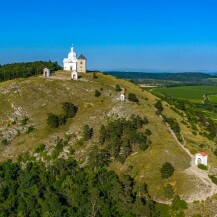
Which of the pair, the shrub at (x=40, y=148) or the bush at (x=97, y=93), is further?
the bush at (x=97, y=93)

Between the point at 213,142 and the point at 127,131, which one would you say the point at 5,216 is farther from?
the point at 213,142

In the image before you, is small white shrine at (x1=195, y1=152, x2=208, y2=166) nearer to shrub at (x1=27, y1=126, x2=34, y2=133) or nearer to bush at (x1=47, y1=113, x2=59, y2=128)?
bush at (x1=47, y1=113, x2=59, y2=128)

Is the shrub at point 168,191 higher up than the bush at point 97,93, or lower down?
lower down

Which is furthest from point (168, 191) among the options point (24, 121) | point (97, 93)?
point (97, 93)

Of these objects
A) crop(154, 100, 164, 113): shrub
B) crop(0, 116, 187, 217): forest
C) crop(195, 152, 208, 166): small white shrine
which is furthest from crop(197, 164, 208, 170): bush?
crop(154, 100, 164, 113): shrub

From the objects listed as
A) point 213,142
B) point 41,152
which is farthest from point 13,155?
point 213,142

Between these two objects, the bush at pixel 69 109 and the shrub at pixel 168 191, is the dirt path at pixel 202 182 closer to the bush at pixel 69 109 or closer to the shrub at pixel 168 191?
the shrub at pixel 168 191

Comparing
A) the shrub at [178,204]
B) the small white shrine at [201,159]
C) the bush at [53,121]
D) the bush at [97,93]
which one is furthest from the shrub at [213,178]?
the bush at [97,93]

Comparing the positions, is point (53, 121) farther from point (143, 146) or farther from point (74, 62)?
point (74, 62)
